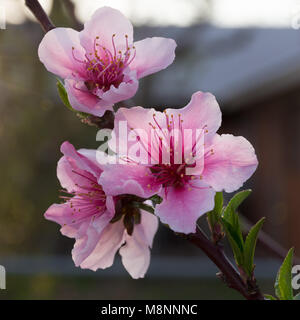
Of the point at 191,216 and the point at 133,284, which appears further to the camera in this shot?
the point at 133,284

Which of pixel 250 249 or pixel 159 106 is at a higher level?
pixel 159 106

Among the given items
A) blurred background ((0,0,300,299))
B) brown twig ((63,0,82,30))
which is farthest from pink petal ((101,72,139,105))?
blurred background ((0,0,300,299))

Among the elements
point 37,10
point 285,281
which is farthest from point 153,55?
point 285,281

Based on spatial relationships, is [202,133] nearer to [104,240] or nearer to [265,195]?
[104,240]

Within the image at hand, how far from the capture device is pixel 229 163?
0.81m

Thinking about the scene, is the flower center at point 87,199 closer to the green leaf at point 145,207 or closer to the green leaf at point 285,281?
the green leaf at point 145,207

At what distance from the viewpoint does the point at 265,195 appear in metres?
8.55

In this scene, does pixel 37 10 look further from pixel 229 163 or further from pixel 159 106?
pixel 159 106

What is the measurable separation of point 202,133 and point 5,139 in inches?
205

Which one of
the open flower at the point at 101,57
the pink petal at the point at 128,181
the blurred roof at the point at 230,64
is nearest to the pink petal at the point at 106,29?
the open flower at the point at 101,57

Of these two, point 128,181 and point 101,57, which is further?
point 101,57

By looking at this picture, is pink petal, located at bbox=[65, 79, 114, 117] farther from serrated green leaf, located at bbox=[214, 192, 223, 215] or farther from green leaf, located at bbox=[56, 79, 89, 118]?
serrated green leaf, located at bbox=[214, 192, 223, 215]

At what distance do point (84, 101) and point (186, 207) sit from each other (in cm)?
24

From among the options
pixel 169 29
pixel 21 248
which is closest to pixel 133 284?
pixel 21 248
